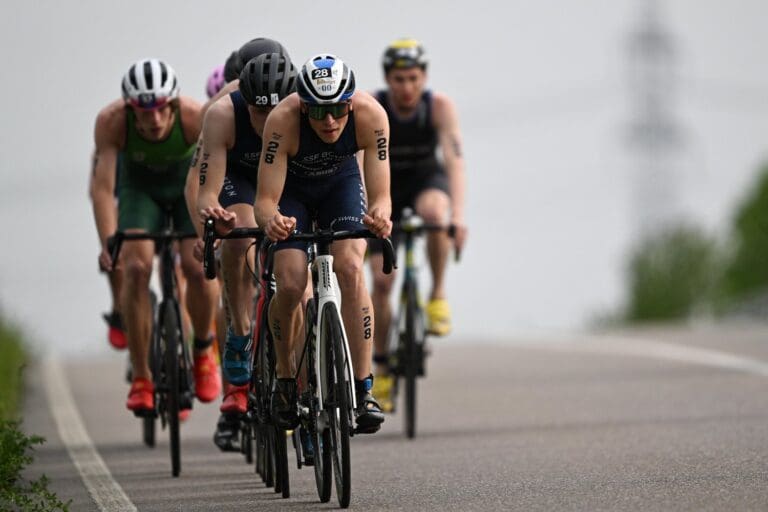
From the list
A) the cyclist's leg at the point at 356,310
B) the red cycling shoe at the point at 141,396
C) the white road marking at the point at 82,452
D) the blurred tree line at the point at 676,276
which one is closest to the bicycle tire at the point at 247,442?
the red cycling shoe at the point at 141,396

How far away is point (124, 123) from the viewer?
1325 cm

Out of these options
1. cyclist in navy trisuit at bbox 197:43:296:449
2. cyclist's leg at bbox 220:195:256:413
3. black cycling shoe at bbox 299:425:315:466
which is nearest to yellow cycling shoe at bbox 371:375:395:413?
cyclist in navy trisuit at bbox 197:43:296:449

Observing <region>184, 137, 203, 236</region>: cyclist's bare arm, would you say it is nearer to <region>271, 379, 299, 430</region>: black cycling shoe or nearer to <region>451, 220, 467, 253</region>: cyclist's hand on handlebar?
<region>271, 379, 299, 430</region>: black cycling shoe

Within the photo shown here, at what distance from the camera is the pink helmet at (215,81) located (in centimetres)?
1367

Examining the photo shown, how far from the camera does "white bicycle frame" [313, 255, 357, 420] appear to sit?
380 inches

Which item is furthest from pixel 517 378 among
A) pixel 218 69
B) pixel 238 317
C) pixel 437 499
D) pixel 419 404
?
pixel 437 499

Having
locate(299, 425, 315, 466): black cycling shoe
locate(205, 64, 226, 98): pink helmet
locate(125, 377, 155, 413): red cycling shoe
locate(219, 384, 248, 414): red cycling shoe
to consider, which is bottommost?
locate(125, 377, 155, 413): red cycling shoe

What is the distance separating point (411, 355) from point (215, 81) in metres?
2.41

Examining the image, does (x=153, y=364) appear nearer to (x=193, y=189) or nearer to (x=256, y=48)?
(x=193, y=189)

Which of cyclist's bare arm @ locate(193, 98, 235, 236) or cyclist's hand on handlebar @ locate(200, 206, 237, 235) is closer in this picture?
cyclist's hand on handlebar @ locate(200, 206, 237, 235)

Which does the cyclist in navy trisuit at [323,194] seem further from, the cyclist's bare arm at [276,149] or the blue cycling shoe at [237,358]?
the blue cycling shoe at [237,358]

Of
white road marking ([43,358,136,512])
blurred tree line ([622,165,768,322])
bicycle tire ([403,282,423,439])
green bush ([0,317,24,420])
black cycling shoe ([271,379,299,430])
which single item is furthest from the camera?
blurred tree line ([622,165,768,322])

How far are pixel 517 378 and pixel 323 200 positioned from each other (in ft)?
30.1

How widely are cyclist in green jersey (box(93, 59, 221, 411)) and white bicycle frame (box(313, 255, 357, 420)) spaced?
3.30 m
